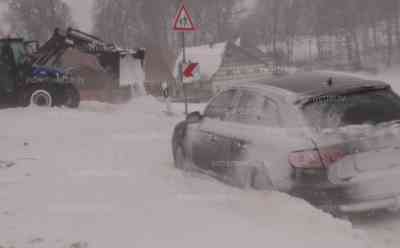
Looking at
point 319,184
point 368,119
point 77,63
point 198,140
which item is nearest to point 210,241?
point 319,184

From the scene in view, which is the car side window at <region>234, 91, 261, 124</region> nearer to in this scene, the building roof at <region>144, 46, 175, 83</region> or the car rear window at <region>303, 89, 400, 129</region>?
the car rear window at <region>303, 89, 400, 129</region>

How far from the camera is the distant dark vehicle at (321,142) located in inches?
204

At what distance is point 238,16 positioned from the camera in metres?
85.9

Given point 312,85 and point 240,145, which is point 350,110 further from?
point 240,145

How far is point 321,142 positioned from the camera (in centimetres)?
523

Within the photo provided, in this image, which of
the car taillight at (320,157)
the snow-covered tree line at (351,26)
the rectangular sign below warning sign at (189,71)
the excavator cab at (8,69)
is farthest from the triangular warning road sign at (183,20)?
the snow-covered tree line at (351,26)

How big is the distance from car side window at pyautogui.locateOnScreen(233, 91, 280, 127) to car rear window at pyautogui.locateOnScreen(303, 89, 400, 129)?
1.43 feet

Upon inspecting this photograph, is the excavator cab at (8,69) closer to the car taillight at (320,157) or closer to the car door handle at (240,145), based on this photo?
the car door handle at (240,145)

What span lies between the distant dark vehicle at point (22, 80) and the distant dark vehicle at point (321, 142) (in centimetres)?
1159

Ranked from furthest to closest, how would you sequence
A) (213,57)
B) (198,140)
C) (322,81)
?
(213,57) < (198,140) < (322,81)

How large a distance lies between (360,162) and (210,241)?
5.74ft

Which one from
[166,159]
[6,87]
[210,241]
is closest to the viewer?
[210,241]

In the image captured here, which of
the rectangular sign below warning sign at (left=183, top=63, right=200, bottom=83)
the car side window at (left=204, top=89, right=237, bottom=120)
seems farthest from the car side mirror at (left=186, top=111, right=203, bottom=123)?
the rectangular sign below warning sign at (left=183, top=63, right=200, bottom=83)

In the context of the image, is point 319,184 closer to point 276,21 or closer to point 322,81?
point 322,81
